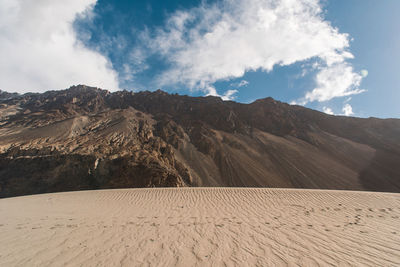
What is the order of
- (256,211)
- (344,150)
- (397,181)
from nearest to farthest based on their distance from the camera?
(256,211) → (397,181) → (344,150)

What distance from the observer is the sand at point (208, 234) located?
307cm

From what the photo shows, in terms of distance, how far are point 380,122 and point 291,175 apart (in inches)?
1555

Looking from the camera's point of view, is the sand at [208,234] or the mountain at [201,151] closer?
the sand at [208,234]

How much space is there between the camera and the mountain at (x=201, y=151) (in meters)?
17.5

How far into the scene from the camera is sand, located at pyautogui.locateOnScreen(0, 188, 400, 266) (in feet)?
10.1

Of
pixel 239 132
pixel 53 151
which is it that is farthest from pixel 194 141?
pixel 53 151

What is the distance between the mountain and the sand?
37.9 feet

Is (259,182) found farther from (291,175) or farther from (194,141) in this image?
(194,141)

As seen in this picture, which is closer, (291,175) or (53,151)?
(53,151)

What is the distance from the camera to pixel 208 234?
13.4 ft

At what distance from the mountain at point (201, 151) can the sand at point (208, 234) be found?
455 inches

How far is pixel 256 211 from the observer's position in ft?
19.8

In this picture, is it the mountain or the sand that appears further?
the mountain

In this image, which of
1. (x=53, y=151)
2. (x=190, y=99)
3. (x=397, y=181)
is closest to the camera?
(x=53, y=151)
